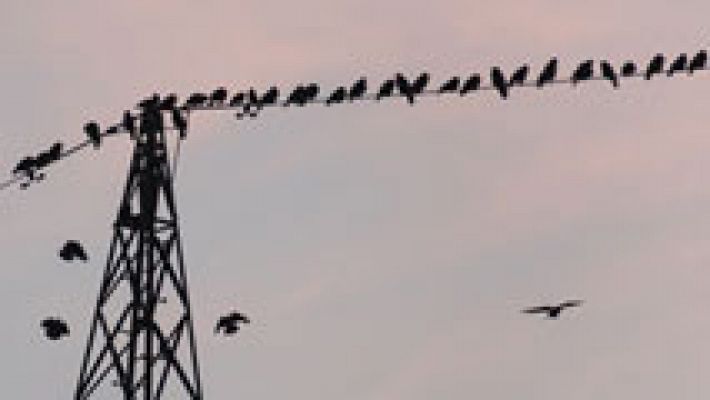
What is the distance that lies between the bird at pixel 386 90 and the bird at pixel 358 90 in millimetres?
609

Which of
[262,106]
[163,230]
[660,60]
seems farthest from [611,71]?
[163,230]

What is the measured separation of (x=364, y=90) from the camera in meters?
54.0

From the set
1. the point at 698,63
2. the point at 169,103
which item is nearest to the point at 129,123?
the point at 169,103

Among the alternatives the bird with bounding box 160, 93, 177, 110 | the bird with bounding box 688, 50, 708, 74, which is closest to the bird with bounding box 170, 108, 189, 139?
the bird with bounding box 160, 93, 177, 110

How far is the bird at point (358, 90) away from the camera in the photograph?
176ft

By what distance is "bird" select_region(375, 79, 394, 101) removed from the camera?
53.0 metres

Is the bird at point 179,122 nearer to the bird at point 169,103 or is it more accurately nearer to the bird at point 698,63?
the bird at point 169,103

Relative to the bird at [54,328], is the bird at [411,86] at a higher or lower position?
higher

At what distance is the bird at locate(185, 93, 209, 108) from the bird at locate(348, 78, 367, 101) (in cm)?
516

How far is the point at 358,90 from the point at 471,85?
3.41 meters

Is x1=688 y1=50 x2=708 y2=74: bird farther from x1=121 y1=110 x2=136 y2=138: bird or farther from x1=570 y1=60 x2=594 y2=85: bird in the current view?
x1=121 y1=110 x2=136 y2=138: bird

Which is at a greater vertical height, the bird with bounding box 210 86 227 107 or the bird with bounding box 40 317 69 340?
the bird with bounding box 210 86 227 107

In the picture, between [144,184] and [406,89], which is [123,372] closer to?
[144,184]

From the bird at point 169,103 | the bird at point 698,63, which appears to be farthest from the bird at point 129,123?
the bird at point 698,63
